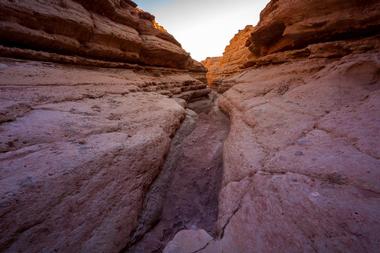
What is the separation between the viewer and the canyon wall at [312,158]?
Result: 1.49 m

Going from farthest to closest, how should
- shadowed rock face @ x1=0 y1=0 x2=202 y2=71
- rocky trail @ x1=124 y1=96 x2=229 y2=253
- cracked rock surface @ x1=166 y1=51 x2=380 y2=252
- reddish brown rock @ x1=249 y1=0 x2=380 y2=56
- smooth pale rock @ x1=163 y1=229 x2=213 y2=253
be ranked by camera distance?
reddish brown rock @ x1=249 y1=0 x2=380 y2=56
shadowed rock face @ x1=0 y1=0 x2=202 y2=71
rocky trail @ x1=124 y1=96 x2=229 y2=253
smooth pale rock @ x1=163 y1=229 x2=213 y2=253
cracked rock surface @ x1=166 y1=51 x2=380 y2=252

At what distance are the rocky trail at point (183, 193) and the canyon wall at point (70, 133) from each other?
201 mm

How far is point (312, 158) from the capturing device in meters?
2.08

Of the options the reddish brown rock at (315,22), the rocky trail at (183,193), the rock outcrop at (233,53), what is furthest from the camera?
the rock outcrop at (233,53)

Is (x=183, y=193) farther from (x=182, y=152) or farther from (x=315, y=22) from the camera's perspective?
(x=315, y=22)

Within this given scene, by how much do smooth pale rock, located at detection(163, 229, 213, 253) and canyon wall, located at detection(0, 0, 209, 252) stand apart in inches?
20.0

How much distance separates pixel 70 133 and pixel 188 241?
1.97 m

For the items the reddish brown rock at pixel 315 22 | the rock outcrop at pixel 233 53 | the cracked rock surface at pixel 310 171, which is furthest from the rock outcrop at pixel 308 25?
the rock outcrop at pixel 233 53

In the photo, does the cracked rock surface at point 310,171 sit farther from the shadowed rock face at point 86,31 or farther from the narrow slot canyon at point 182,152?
the shadowed rock face at point 86,31

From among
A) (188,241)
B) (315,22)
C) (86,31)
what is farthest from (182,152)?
(315,22)

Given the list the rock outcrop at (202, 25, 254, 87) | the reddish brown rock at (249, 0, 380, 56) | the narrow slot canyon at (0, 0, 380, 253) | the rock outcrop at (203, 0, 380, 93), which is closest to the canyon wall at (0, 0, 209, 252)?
the narrow slot canyon at (0, 0, 380, 253)

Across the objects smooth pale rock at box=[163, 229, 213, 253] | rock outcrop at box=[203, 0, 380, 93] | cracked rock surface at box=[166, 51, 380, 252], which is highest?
rock outcrop at box=[203, 0, 380, 93]

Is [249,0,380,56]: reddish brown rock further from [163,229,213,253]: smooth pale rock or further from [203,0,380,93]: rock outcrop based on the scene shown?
[163,229,213,253]: smooth pale rock

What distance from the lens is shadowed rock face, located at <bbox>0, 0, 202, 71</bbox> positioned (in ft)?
13.2
